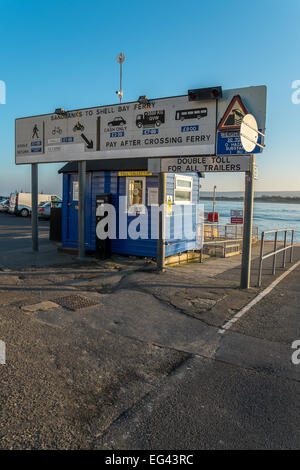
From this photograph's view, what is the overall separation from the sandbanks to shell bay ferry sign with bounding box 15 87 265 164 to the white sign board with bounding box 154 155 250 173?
15cm

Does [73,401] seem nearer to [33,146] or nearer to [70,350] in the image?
[70,350]

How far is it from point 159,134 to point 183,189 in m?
2.62

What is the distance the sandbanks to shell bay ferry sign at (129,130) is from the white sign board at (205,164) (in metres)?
0.15

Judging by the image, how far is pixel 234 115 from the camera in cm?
777

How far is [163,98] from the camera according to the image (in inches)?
352

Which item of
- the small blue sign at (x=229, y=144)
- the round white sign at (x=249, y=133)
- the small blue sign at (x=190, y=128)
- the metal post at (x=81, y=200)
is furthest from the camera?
the metal post at (x=81, y=200)

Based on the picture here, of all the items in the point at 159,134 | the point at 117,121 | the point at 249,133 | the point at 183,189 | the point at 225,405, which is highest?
the point at 117,121

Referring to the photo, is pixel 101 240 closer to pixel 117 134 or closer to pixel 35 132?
pixel 117 134

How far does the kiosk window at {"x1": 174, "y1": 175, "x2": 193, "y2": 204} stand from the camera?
10.9 metres

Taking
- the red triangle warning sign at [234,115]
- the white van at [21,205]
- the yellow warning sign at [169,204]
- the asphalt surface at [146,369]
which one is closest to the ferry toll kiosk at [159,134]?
the red triangle warning sign at [234,115]

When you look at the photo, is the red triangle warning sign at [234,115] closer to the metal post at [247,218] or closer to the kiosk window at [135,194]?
the metal post at [247,218]

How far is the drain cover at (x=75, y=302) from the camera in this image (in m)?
6.03

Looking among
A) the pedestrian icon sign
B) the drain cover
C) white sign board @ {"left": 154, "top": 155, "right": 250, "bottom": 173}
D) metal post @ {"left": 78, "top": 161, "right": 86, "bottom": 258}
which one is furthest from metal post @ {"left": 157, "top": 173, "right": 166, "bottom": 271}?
the pedestrian icon sign

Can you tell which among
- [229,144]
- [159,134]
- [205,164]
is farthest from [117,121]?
[229,144]
